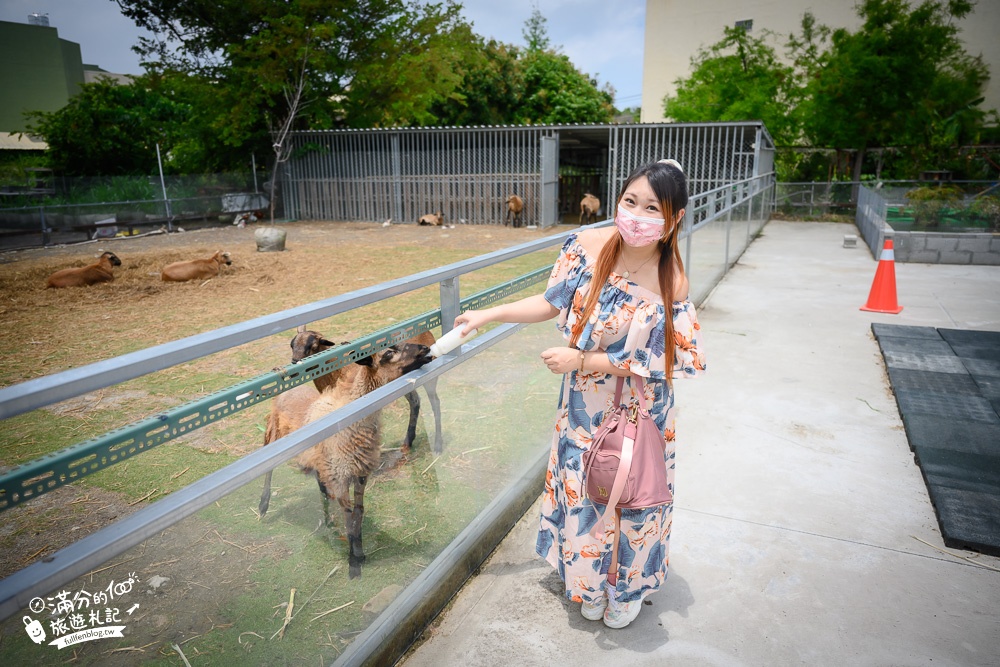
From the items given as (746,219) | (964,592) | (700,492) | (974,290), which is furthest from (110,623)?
(746,219)

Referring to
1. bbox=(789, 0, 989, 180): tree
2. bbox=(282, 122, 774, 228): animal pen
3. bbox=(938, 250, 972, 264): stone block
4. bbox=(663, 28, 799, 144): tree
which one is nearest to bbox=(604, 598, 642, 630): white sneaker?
bbox=(938, 250, 972, 264): stone block

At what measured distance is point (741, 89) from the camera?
2709cm

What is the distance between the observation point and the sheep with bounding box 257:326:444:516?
2227 mm

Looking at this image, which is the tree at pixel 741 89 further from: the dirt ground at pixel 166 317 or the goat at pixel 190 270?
the goat at pixel 190 270

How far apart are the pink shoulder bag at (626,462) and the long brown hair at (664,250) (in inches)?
7.2

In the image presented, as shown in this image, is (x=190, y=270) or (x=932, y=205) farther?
(x=932, y=205)

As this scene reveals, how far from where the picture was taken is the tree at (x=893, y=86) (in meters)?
21.3

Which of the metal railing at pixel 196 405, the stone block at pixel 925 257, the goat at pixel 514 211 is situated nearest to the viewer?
the metal railing at pixel 196 405

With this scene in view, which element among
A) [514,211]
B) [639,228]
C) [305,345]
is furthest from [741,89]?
[305,345]

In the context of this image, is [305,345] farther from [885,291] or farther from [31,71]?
[31,71]

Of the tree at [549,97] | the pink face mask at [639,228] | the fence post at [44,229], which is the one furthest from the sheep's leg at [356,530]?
the tree at [549,97]

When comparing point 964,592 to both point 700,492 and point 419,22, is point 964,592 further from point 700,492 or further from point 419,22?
point 419,22

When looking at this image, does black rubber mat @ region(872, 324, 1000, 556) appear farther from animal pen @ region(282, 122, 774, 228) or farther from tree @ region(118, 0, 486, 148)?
tree @ region(118, 0, 486, 148)

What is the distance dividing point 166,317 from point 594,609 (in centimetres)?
703
